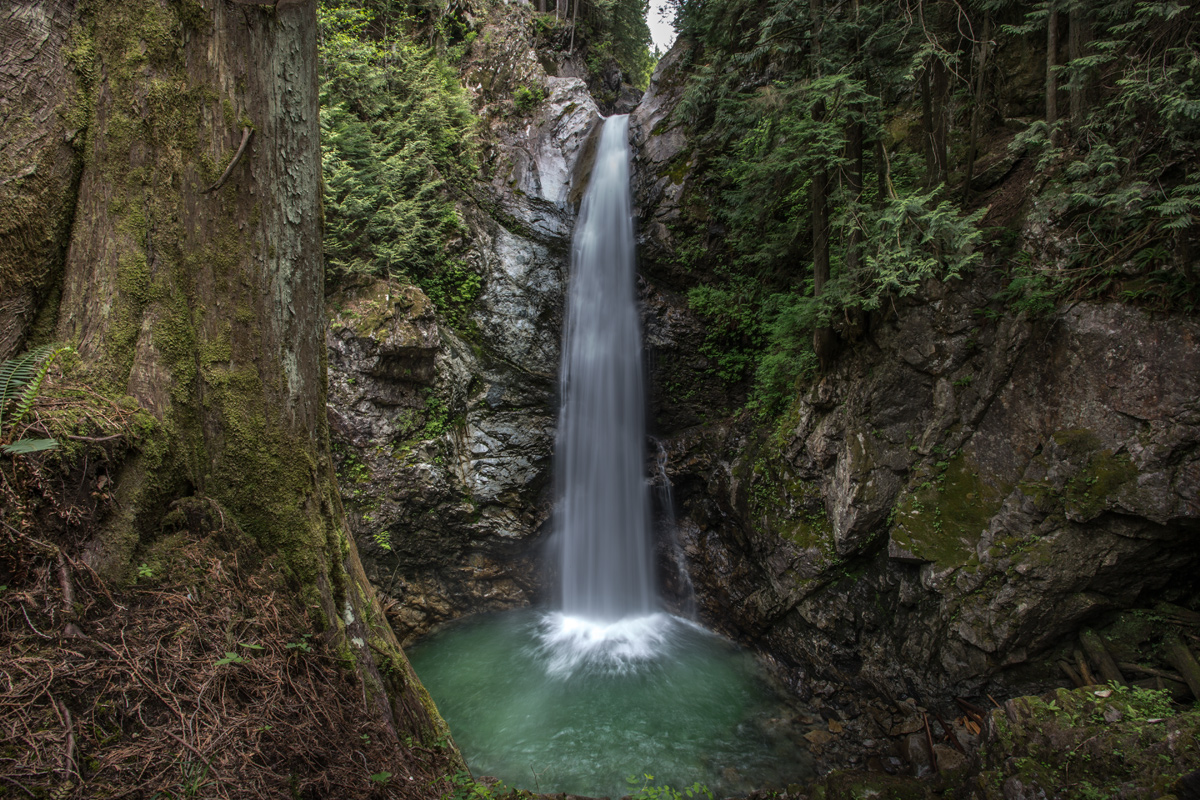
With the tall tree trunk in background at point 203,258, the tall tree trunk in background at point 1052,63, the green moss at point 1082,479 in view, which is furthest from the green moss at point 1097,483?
the tall tree trunk in background at point 203,258

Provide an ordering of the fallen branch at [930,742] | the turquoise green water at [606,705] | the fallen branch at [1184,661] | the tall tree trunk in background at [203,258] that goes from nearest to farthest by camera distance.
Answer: the tall tree trunk in background at [203,258] → the fallen branch at [1184,661] → the fallen branch at [930,742] → the turquoise green water at [606,705]

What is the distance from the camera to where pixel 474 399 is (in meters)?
9.38

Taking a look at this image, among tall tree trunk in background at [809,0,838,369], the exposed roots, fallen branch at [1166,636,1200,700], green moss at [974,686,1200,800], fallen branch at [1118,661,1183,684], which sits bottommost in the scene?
green moss at [974,686,1200,800]

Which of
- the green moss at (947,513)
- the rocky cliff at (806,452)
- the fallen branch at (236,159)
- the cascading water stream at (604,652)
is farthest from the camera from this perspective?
the cascading water stream at (604,652)

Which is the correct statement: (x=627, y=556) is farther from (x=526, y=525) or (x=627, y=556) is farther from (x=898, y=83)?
(x=898, y=83)

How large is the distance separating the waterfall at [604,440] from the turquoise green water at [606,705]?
2.38ft

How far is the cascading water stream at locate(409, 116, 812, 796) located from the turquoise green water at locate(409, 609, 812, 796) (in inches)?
0.8

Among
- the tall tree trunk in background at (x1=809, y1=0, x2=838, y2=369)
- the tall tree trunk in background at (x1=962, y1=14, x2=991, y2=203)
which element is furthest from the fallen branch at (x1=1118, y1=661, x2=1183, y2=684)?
the tall tree trunk in background at (x1=962, y1=14, x2=991, y2=203)

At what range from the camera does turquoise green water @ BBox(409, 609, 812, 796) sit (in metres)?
5.77

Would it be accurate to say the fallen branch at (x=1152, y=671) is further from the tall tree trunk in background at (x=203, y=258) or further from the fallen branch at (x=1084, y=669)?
the tall tree trunk in background at (x=203, y=258)

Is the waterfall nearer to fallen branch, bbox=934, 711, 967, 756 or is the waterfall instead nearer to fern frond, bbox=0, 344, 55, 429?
fallen branch, bbox=934, 711, 967, 756

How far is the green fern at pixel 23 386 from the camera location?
1.62 m

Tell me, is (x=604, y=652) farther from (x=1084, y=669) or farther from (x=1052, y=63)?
(x=1052, y=63)

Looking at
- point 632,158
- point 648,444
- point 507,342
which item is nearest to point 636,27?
point 632,158
